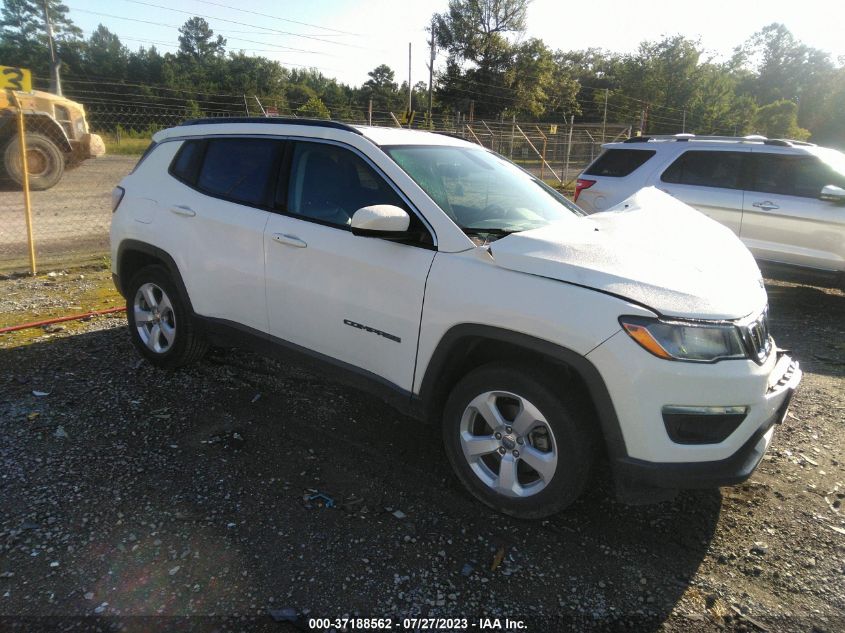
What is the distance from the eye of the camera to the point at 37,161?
44.1 ft

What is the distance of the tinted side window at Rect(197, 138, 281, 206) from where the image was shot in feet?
12.3

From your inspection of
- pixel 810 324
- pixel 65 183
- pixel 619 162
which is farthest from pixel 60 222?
pixel 810 324

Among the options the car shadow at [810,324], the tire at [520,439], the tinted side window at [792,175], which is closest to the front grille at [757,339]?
the tire at [520,439]

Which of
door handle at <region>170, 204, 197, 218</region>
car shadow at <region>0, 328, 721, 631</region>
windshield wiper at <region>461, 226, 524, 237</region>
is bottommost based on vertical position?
car shadow at <region>0, 328, 721, 631</region>

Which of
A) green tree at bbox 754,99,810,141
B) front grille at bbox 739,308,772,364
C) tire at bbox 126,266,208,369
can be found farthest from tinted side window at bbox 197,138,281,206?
green tree at bbox 754,99,810,141

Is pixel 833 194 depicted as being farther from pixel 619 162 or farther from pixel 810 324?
pixel 619 162

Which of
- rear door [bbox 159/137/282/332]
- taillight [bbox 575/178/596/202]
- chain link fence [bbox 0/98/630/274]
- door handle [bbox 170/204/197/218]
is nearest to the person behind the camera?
rear door [bbox 159/137/282/332]

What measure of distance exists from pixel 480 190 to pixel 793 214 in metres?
5.16

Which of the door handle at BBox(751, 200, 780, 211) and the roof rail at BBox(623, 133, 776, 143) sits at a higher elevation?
the roof rail at BBox(623, 133, 776, 143)

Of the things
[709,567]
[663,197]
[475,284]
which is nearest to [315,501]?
[475,284]

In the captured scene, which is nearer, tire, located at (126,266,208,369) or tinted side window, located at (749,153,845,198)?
tire, located at (126,266,208,369)

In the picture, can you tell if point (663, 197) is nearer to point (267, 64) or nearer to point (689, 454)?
point (689, 454)

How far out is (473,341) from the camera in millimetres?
2816

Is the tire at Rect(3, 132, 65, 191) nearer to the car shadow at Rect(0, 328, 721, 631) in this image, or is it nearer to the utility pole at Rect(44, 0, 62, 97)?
the utility pole at Rect(44, 0, 62, 97)
